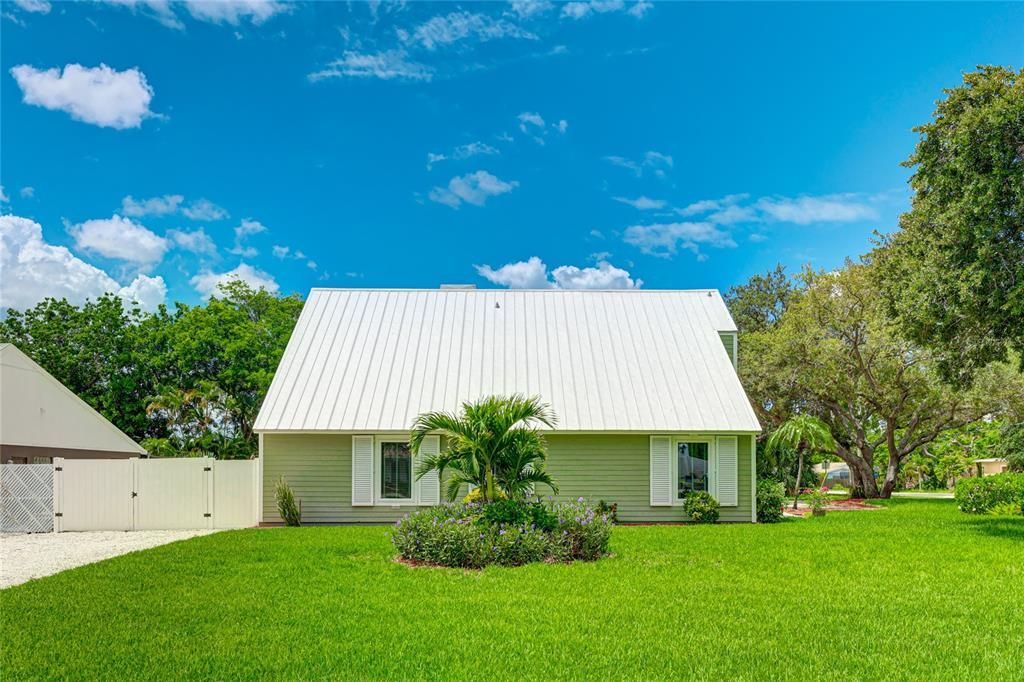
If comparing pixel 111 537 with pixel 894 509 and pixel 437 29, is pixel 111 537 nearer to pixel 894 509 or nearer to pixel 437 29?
pixel 437 29

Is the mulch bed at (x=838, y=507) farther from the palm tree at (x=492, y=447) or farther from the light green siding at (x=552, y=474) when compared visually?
the palm tree at (x=492, y=447)

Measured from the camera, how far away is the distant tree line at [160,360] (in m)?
36.9

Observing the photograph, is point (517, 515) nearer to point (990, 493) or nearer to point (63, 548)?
point (63, 548)

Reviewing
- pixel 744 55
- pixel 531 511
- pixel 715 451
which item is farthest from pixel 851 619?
pixel 744 55

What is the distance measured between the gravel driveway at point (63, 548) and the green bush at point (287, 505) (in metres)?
1.75

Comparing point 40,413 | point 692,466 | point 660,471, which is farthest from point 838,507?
point 40,413

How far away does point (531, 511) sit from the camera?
44.5ft

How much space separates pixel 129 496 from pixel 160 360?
19319 mm

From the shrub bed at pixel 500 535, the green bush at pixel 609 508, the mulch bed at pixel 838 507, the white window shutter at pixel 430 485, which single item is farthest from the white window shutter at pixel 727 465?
the shrub bed at pixel 500 535

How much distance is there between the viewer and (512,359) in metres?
22.5

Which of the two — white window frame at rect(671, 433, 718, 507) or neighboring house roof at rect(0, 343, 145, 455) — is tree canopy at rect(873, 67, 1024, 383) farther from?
neighboring house roof at rect(0, 343, 145, 455)

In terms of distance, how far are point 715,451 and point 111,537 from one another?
14708mm

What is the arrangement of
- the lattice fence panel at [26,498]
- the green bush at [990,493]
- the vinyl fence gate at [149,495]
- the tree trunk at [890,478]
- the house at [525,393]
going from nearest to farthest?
the lattice fence panel at [26,498] → the vinyl fence gate at [149,495] → the house at [525,393] → the green bush at [990,493] → the tree trunk at [890,478]

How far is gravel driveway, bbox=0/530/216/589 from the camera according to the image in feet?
42.8
